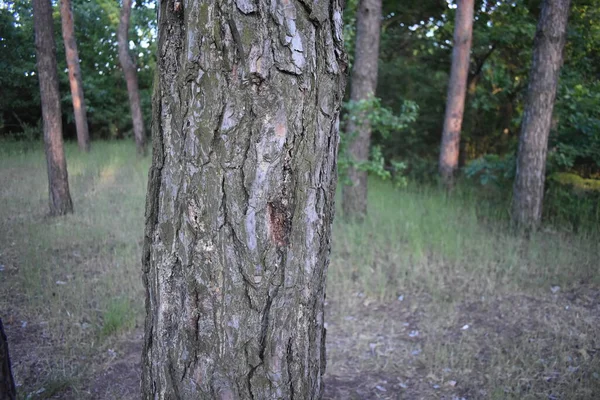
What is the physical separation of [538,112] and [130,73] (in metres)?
10.9

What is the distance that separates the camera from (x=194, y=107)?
145 centimetres

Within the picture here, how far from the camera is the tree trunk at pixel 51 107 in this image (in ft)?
22.8

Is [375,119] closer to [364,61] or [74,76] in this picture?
[364,61]

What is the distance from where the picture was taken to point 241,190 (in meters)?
1.46

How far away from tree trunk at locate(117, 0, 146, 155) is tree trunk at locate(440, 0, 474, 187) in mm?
8248

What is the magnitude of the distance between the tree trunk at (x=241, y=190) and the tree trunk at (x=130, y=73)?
12.3m

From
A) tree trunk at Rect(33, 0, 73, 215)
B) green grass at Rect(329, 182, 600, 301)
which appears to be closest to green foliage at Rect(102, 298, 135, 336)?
green grass at Rect(329, 182, 600, 301)

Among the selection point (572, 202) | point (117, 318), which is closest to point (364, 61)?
point (572, 202)

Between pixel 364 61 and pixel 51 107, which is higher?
pixel 364 61

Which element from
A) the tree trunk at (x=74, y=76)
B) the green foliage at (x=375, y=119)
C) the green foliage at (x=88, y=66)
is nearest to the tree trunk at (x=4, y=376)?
the green foliage at (x=88, y=66)

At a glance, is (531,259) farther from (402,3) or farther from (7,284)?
(402,3)

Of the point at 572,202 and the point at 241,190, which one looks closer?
the point at 241,190

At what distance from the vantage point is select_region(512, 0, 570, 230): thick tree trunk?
6809 mm

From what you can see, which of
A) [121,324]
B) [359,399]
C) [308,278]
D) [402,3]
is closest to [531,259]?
[359,399]
